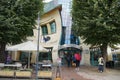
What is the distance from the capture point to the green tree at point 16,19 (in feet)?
77.9

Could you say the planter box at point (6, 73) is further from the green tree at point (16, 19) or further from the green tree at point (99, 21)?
the green tree at point (99, 21)

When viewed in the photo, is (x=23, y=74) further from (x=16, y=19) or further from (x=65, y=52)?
(x=65, y=52)

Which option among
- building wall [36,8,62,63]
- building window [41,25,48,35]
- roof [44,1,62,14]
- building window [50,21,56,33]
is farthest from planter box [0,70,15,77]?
building window [41,25,48,35]

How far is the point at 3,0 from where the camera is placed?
24.3 m

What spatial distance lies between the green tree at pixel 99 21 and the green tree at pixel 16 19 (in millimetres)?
4194

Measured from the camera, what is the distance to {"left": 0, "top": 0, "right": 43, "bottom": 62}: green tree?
77.9ft

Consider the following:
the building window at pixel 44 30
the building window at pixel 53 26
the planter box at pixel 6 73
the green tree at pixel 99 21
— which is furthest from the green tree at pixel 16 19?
the building window at pixel 44 30

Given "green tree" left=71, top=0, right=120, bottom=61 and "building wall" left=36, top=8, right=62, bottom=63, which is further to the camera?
"building wall" left=36, top=8, right=62, bottom=63

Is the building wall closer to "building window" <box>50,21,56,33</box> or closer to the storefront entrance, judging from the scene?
"building window" <box>50,21,56,33</box>

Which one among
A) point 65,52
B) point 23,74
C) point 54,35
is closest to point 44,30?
point 54,35

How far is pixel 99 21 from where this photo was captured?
24547 millimetres

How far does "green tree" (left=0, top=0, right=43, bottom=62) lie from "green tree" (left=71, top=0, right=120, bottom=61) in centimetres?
419

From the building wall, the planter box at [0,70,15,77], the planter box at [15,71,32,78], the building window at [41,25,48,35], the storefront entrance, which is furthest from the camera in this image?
the building window at [41,25,48,35]

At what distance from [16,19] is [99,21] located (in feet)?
23.9
